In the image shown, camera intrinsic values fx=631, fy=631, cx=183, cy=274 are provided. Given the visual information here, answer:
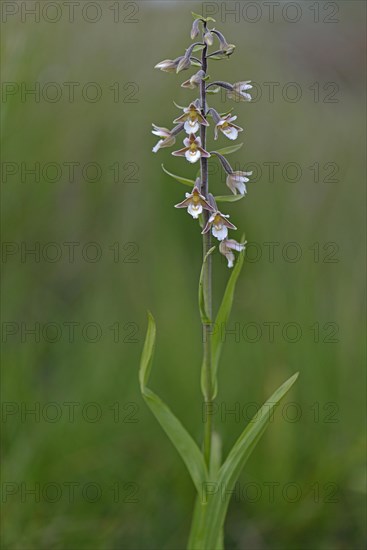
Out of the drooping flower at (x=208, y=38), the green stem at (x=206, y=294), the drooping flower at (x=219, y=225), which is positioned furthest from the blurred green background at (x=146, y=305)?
the drooping flower at (x=208, y=38)

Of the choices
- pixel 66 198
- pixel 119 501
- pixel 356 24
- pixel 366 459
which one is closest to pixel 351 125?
pixel 356 24

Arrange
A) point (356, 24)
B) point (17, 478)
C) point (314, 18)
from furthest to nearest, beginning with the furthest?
point (356, 24)
point (314, 18)
point (17, 478)

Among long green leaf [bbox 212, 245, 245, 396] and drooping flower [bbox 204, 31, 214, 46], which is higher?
drooping flower [bbox 204, 31, 214, 46]

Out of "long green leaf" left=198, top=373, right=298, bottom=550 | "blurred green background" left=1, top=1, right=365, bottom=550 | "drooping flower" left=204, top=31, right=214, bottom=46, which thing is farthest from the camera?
"blurred green background" left=1, top=1, right=365, bottom=550

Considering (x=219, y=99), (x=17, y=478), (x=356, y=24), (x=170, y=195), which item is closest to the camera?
(x=17, y=478)

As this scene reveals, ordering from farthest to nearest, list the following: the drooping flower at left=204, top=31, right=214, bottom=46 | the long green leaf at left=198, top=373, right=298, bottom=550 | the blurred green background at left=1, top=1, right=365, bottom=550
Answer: the blurred green background at left=1, top=1, right=365, bottom=550 → the long green leaf at left=198, top=373, right=298, bottom=550 → the drooping flower at left=204, top=31, right=214, bottom=46

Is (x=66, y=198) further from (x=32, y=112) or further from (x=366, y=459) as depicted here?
(x=366, y=459)

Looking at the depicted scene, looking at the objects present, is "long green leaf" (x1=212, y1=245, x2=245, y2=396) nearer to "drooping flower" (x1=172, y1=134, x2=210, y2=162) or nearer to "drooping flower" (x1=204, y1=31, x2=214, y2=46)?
"drooping flower" (x1=172, y1=134, x2=210, y2=162)

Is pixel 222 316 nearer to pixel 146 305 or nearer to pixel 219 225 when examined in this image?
pixel 219 225

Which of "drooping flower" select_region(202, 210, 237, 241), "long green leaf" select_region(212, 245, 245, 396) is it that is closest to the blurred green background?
"long green leaf" select_region(212, 245, 245, 396)

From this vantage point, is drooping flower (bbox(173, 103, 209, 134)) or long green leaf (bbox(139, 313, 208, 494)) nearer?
drooping flower (bbox(173, 103, 209, 134))
